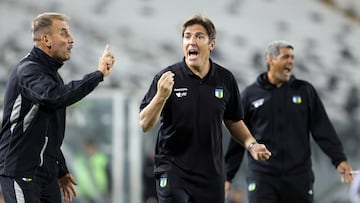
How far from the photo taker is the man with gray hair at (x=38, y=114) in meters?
5.62

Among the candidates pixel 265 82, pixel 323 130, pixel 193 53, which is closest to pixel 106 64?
pixel 193 53

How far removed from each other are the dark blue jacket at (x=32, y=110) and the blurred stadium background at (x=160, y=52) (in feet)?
22.0

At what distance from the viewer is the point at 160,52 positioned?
42.5ft

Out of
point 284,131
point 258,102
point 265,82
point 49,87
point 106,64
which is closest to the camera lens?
point 49,87

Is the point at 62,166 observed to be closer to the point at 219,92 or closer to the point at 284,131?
the point at 219,92

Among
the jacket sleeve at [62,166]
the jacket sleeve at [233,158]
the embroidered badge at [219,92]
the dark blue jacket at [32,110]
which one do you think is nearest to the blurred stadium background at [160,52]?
the jacket sleeve at [233,158]

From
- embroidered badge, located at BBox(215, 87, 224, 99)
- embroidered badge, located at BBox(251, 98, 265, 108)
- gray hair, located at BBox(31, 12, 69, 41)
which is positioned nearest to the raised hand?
gray hair, located at BBox(31, 12, 69, 41)

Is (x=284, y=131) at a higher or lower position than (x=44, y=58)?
lower

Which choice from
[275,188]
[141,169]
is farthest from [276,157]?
[141,169]

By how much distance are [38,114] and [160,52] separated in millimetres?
7308

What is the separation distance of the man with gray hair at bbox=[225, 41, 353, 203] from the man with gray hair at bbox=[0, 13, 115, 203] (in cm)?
217

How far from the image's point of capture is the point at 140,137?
Result: 12547 millimetres

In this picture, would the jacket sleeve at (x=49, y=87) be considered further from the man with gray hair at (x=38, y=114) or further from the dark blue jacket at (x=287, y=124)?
the dark blue jacket at (x=287, y=124)

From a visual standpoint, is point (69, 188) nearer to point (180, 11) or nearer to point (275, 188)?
point (275, 188)
